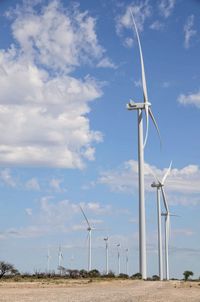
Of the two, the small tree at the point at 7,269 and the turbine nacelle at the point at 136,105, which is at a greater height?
the turbine nacelle at the point at 136,105

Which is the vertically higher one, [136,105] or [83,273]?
[136,105]

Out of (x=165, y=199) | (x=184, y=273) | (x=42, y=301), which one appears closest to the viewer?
(x=42, y=301)

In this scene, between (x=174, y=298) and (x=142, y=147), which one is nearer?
(x=174, y=298)

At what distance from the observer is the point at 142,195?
88.6 m

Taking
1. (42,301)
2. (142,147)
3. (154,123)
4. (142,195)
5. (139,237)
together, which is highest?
(154,123)

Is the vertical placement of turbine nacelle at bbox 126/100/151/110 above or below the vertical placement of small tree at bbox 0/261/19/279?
above

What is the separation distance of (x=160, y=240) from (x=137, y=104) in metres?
29.0

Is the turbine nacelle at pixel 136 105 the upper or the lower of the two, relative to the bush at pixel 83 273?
upper

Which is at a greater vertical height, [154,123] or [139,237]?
[154,123]

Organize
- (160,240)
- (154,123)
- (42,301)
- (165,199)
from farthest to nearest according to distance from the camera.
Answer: (165,199) → (160,240) → (154,123) → (42,301)

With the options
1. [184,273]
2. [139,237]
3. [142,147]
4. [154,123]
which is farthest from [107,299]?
[184,273]

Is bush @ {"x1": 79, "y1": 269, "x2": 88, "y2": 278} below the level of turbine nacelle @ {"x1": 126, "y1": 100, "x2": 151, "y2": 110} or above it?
below

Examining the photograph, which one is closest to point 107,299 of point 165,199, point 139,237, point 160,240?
point 139,237

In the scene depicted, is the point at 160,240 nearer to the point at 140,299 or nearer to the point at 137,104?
the point at 137,104
